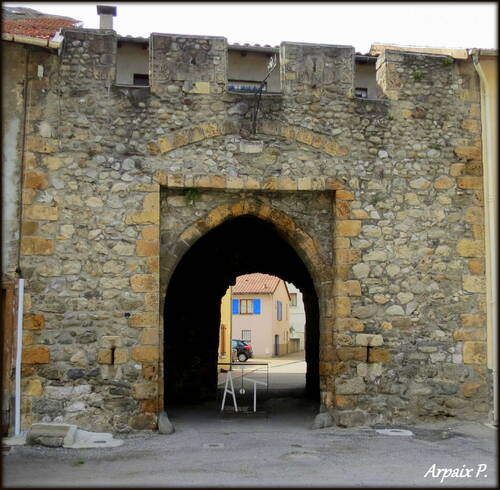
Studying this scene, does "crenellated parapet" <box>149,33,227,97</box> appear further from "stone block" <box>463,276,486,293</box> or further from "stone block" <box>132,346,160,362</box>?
"stone block" <box>463,276,486,293</box>

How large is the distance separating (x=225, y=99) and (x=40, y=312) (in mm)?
3529

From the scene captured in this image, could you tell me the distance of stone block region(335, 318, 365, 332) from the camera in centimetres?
848

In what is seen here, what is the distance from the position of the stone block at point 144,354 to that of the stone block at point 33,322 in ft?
3.73

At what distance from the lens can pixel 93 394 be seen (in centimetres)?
790

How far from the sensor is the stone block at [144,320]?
8.09 m

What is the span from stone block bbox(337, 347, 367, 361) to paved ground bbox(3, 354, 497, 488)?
874 mm

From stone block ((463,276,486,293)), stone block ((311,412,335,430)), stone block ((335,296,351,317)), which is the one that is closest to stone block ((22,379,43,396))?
stone block ((311,412,335,430))

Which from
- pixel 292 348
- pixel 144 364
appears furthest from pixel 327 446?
pixel 292 348

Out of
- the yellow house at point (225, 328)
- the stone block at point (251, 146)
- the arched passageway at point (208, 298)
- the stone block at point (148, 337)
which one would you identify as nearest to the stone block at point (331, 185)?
the stone block at point (251, 146)

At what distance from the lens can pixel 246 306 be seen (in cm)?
4012

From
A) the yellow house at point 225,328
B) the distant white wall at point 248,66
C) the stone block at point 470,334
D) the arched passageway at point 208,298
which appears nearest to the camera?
the stone block at point 470,334

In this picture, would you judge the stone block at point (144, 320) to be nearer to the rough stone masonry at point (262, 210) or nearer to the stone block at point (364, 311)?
the rough stone masonry at point (262, 210)

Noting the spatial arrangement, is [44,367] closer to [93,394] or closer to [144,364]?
[93,394]

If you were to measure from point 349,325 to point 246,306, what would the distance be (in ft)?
104
